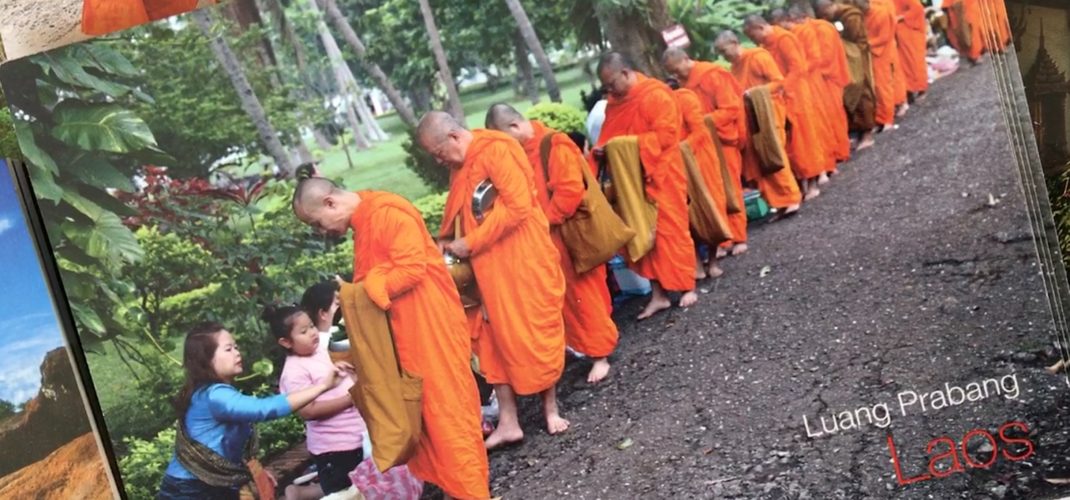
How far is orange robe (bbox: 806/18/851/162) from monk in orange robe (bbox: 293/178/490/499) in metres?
1.50

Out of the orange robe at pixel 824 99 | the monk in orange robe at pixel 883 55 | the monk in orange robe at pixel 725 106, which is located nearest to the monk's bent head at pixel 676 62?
the monk in orange robe at pixel 725 106

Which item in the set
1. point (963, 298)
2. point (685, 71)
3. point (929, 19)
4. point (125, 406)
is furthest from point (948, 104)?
point (125, 406)

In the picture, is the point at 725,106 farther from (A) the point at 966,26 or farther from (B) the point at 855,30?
(A) the point at 966,26

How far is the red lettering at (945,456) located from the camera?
3061 mm

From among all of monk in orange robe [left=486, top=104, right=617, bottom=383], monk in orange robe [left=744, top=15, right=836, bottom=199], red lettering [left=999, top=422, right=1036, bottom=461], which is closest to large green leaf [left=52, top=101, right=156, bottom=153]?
monk in orange robe [left=486, top=104, right=617, bottom=383]

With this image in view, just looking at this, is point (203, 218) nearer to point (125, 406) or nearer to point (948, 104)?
point (125, 406)

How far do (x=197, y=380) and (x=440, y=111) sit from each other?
3.73 feet

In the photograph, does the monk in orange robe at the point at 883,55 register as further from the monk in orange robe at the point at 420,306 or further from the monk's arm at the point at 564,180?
the monk in orange robe at the point at 420,306

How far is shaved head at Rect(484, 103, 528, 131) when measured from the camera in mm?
2973

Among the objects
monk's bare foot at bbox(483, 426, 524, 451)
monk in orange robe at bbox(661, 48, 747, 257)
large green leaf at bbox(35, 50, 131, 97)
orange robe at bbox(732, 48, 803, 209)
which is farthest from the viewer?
orange robe at bbox(732, 48, 803, 209)

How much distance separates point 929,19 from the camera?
3.27 m

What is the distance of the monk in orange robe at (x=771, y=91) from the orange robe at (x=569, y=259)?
0.65 metres

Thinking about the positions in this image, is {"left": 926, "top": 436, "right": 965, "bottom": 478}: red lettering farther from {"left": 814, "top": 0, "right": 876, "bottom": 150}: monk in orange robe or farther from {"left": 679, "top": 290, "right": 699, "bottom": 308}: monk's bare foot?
{"left": 814, "top": 0, "right": 876, "bottom": 150}: monk in orange robe

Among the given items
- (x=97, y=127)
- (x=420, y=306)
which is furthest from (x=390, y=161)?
(x=97, y=127)
